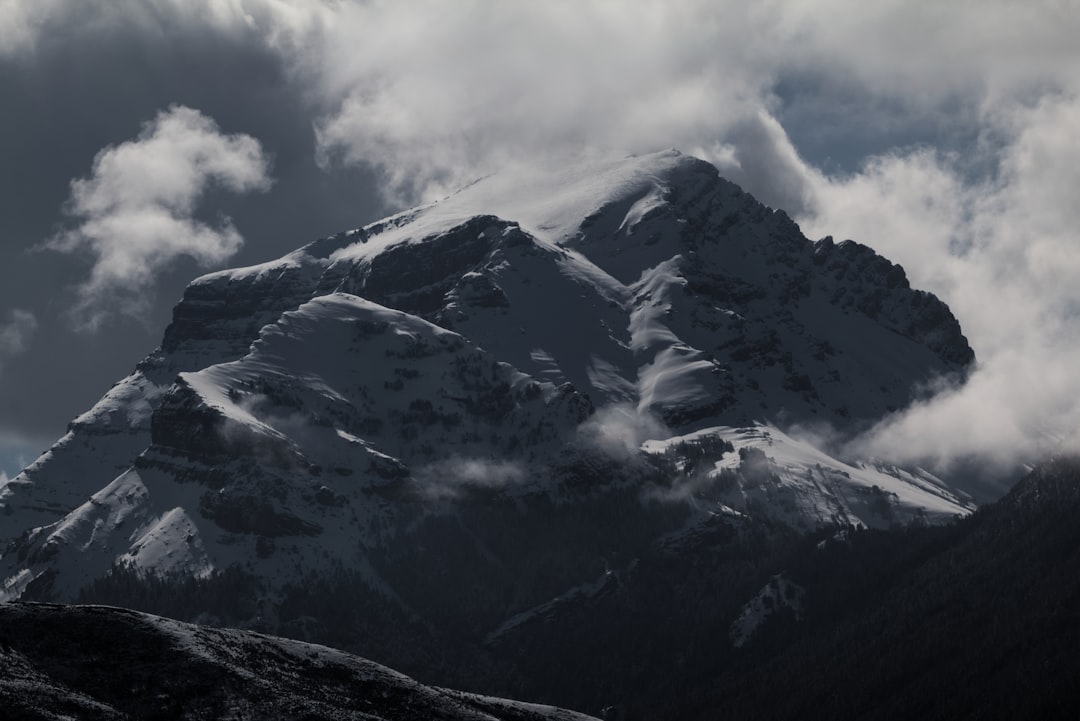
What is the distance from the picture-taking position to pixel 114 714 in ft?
584

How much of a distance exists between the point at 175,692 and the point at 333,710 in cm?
1652

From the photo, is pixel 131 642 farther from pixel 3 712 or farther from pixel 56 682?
pixel 3 712

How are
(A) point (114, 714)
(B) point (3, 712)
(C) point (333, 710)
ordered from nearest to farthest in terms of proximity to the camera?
(B) point (3, 712) < (A) point (114, 714) < (C) point (333, 710)

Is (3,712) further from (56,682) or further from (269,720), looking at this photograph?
(269,720)

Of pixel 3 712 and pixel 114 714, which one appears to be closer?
pixel 3 712

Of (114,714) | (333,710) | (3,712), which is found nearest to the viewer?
(3,712)

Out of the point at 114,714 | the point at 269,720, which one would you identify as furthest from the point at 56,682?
the point at 269,720

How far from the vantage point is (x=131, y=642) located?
652 feet

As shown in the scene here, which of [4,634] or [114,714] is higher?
[4,634]

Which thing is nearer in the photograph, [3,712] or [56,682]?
[3,712]

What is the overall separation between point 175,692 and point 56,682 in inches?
471

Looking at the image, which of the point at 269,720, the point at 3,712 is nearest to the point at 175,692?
the point at 269,720

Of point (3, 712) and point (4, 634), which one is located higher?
point (4, 634)

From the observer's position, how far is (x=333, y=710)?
194250 millimetres
